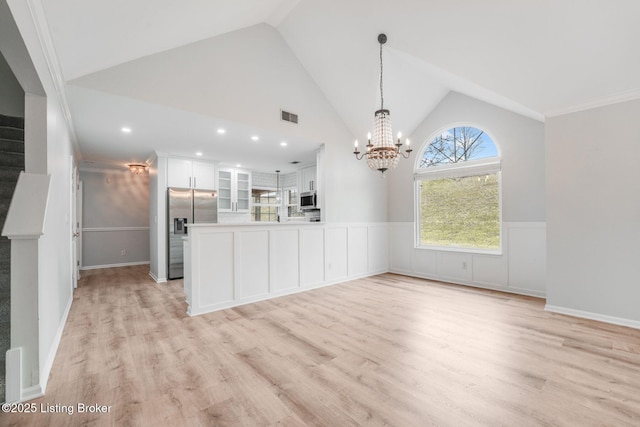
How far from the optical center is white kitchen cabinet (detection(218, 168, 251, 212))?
6857mm

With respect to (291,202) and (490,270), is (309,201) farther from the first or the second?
(490,270)

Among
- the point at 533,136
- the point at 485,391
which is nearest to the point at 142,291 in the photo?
the point at 485,391

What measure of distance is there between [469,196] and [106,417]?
5440mm

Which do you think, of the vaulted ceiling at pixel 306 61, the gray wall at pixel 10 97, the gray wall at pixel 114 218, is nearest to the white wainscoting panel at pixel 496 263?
the vaulted ceiling at pixel 306 61

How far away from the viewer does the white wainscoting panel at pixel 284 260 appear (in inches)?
170

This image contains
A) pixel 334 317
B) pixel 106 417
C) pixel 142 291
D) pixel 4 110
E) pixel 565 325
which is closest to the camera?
pixel 106 417

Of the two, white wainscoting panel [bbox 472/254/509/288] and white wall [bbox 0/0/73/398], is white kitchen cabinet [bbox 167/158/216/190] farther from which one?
white wainscoting panel [bbox 472/254/509/288]

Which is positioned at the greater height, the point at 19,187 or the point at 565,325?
the point at 19,187

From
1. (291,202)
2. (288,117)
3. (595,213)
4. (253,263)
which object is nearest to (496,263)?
(595,213)

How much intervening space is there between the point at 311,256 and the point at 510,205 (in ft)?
10.9

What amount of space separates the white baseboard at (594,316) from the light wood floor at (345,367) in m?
0.17

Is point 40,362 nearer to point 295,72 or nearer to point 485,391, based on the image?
point 485,391

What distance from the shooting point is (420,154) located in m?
5.63

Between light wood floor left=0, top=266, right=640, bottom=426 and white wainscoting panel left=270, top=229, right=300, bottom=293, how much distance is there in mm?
582
